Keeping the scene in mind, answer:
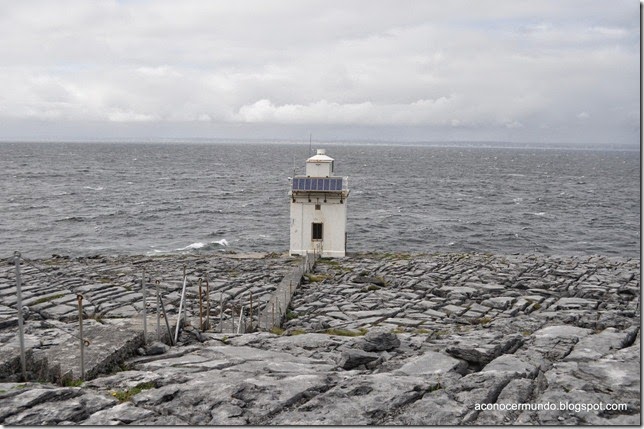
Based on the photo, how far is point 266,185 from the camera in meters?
93.0

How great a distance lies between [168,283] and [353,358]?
12486 millimetres

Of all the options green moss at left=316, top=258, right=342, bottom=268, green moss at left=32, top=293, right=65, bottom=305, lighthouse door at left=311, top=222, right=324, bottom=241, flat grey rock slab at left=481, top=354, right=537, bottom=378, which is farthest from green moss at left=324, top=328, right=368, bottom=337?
lighthouse door at left=311, top=222, right=324, bottom=241

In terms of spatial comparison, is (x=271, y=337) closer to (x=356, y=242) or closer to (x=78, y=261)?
(x=78, y=261)

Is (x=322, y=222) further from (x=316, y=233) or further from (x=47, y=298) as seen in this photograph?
(x=47, y=298)

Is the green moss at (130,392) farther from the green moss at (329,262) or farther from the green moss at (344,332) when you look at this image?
the green moss at (329,262)

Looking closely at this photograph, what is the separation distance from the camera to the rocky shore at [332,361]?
7266 millimetres

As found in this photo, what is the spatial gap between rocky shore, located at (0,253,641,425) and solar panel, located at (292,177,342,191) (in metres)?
10.1

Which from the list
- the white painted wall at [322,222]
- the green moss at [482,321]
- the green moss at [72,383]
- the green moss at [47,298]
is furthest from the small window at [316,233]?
the green moss at [72,383]

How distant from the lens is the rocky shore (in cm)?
727

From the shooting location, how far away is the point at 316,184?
29.0 meters

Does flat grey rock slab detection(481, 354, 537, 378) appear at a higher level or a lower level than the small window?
lower

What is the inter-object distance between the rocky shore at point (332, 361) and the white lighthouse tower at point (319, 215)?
973 cm

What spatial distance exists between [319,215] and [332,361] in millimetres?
18968

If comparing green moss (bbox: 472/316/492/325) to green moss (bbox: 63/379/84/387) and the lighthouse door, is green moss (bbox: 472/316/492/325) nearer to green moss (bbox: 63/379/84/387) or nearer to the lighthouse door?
green moss (bbox: 63/379/84/387)
